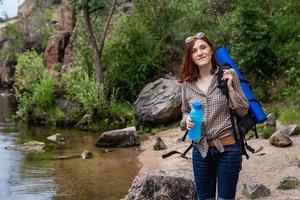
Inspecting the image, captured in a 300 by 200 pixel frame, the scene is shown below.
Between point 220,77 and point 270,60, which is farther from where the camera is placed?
point 270,60

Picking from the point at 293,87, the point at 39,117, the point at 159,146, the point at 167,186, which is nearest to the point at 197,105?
the point at 167,186

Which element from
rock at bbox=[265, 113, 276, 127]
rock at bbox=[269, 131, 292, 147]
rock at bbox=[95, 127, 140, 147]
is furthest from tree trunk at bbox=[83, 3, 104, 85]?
rock at bbox=[269, 131, 292, 147]

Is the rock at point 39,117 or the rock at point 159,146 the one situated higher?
the rock at point 159,146

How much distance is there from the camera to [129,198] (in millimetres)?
7672

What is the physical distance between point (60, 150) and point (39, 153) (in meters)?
0.70

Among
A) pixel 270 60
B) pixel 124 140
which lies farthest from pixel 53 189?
pixel 270 60

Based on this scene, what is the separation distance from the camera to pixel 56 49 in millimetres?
28812

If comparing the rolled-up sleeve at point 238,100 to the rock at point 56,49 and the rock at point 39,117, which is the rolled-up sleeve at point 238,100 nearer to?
the rock at point 39,117

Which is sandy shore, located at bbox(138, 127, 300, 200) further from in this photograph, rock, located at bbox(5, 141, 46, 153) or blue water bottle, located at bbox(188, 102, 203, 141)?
rock, located at bbox(5, 141, 46, 153)

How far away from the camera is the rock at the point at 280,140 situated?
10695mm

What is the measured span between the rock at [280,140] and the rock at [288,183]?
2648mm

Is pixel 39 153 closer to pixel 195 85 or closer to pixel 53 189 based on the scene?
pixel 53 189

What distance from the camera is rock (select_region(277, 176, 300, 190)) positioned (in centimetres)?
791

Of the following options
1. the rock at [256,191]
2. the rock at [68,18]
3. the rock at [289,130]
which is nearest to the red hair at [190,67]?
the rock at [256,191]
